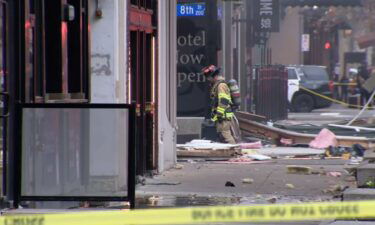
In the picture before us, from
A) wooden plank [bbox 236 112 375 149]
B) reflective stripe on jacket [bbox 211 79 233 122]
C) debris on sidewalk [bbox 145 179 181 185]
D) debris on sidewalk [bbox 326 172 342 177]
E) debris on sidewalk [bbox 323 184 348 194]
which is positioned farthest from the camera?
wooden plank [bbox 236 112 375 149]

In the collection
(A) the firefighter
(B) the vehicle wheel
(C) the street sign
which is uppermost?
(C) the street sign

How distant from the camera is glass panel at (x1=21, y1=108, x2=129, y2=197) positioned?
30.0 ft

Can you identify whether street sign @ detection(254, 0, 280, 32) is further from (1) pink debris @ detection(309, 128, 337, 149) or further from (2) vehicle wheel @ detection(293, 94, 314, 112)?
(1) pink debris @ detection(309, 128, 337, 149)

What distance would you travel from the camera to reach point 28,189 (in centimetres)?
914

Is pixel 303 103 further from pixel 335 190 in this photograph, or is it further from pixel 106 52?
pixel 106 52

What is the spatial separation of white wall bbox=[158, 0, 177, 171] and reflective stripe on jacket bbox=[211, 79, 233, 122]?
10.6 ft

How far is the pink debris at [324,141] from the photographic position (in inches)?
826

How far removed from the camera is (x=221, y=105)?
66.2ft

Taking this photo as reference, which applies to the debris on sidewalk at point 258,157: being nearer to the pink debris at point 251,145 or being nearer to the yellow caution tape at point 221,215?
the pink debris at point 251,145

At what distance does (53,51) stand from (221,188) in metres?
3.86

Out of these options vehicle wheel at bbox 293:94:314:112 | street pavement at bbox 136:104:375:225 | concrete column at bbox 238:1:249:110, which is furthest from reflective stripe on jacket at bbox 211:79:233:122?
vehicle wheel at bbox 293:94:314:112

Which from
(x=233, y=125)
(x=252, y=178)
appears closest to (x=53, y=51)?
(x=252, y=178)

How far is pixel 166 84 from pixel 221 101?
149 inches

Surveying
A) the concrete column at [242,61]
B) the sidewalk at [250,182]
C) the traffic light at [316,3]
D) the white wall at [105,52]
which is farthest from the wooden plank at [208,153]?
the traffic light at [316,3]
